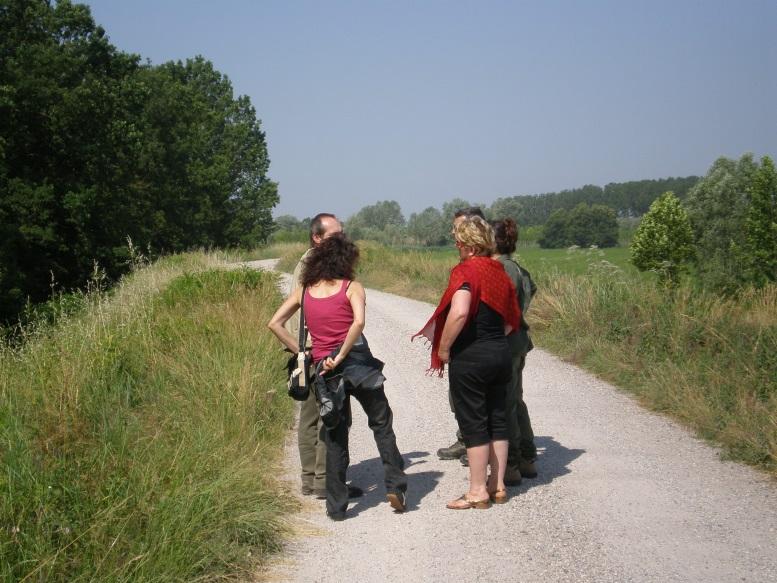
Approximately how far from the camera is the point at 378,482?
6.58 metres

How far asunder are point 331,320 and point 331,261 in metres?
0.40

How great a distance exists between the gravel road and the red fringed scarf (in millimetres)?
1122

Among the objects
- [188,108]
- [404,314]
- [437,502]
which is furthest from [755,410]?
[188,108]

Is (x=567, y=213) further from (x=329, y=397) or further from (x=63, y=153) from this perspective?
(x=329, y=397)

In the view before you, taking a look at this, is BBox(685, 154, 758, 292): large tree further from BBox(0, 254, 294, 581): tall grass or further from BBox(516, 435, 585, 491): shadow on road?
BBox(0, 254, 294, 581): tall grass

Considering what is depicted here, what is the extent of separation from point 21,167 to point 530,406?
102 ft

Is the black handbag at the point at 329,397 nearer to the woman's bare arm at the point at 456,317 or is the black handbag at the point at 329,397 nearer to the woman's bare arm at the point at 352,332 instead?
the woman's bare arm at the point at 352,332

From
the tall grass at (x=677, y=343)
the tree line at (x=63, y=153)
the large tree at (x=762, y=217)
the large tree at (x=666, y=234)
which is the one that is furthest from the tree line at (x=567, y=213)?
the tall grass at (x=677, y=343)

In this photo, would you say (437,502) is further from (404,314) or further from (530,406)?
(404,314)

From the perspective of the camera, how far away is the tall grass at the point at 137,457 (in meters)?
4.18

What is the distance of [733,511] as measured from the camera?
5566 millimetres

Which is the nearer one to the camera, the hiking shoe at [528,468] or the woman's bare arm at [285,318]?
the woman's bare arm at [285,318]

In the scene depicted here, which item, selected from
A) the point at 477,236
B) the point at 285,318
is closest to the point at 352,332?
the point at 285,318

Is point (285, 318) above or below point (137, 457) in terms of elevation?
above
